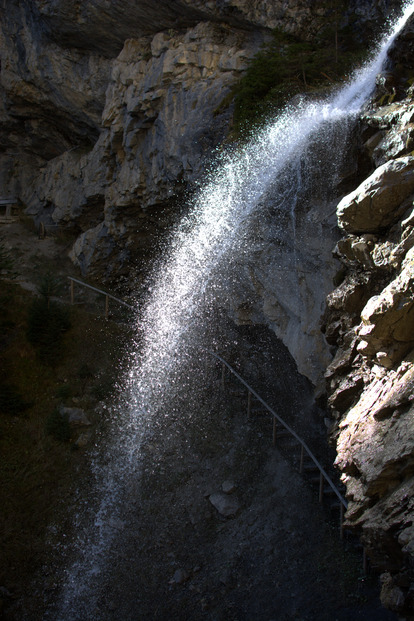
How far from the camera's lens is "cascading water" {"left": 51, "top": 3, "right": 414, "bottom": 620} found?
11484mm

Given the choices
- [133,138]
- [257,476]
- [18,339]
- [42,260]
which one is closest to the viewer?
[257,476]

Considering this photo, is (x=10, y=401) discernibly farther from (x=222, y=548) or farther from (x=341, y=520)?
(x=341, y=520)

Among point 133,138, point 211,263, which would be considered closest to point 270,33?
point 133,138

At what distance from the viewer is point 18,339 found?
1742 cm

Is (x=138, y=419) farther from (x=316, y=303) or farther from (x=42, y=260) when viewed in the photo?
(x=42, y=260)

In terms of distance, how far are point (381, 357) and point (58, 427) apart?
34.2ft

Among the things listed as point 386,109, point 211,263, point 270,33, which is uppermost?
point 270,33

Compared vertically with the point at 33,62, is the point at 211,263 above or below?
below

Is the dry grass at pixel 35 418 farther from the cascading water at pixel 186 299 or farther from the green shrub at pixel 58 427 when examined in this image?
the cascading water at pixel 186 299

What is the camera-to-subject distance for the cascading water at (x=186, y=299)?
11484 millimetres

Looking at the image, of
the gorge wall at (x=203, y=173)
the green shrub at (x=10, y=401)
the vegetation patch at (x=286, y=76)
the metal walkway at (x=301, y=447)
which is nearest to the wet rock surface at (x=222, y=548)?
the metal walkway at (x=301, y=447)

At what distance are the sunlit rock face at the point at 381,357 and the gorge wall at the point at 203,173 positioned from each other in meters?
0.03

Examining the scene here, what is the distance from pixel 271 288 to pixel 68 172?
17842mm

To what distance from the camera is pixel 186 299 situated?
1759 centimetres
